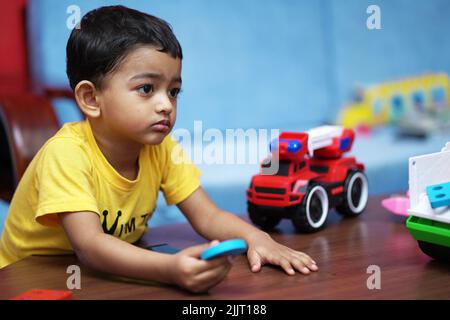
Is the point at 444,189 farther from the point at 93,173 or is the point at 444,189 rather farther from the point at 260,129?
the point at 260,129

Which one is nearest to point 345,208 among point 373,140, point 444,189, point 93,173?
point 444,189

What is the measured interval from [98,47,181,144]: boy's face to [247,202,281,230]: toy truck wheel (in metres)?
0.21

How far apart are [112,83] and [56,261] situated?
246mm

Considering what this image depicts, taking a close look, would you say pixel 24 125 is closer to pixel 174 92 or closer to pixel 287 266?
pixel 174 92

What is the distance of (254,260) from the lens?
0.81 meters

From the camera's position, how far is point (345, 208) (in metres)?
1.06

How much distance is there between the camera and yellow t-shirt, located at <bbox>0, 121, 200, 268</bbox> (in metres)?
0.81

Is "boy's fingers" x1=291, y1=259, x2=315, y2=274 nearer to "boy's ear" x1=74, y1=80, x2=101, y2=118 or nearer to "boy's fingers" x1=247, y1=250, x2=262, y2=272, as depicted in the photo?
"boy's fingers" x1=247, y1=250, x2=262, y2=272

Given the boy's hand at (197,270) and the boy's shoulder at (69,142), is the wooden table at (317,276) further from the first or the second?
the boy's shoulder at (69,142)

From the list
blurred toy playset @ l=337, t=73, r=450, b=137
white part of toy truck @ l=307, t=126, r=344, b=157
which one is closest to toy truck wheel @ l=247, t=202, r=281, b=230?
white part of toy truck @ l=307, t=126, r=344, b=157

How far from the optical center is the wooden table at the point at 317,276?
694mm


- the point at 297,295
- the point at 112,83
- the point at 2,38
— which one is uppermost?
the point at 2,38

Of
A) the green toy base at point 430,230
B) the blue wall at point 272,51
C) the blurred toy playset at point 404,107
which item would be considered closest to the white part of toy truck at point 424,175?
the green toy base at point 430,230

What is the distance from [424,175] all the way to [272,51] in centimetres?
133
